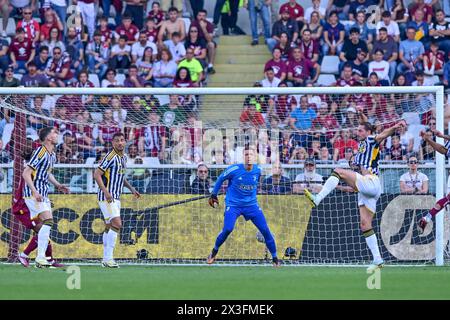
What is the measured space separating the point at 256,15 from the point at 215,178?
24.0ft

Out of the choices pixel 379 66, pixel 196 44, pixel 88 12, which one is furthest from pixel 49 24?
pixel 379 66

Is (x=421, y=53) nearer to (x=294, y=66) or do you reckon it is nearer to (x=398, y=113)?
(x=294, y=66)

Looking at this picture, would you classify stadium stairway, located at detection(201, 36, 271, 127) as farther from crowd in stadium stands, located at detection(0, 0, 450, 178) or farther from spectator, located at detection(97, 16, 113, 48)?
spectator, located at detection(97, 16, 113, 48)

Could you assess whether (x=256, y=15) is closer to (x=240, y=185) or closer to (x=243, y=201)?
(x=240, y=185)

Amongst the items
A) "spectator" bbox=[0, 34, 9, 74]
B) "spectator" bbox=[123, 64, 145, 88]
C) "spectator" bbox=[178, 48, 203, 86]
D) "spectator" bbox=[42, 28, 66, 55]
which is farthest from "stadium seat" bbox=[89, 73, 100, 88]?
"spectator" bbox=[0, 34, 9, 74]

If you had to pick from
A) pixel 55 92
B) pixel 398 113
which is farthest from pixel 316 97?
pixel 55 92

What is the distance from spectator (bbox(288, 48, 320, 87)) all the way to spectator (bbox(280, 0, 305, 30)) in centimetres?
120

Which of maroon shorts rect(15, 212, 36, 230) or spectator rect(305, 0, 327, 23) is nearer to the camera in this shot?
maroon shorts rect(15, 212, 36, 230)

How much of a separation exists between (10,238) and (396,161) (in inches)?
282

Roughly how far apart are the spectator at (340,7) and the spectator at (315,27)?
2.08 ft

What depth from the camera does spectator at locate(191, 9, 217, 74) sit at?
26.7 meters

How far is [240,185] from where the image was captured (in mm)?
18828

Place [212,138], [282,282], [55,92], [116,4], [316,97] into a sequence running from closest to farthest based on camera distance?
[282,282], [55,92], [212,138], [316,97], [116,4]

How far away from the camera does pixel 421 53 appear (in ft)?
84.5
